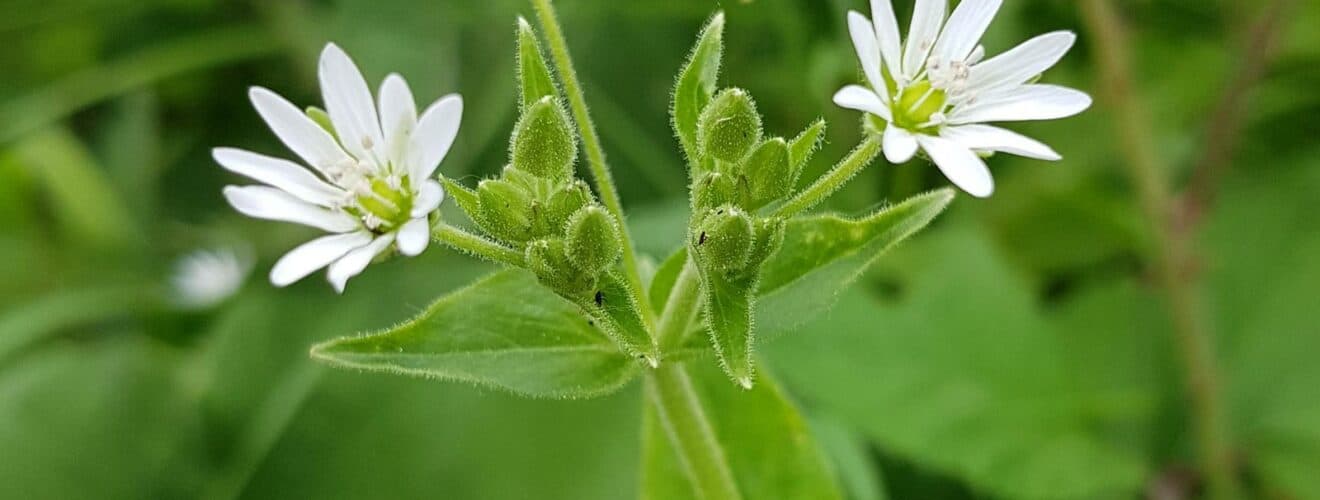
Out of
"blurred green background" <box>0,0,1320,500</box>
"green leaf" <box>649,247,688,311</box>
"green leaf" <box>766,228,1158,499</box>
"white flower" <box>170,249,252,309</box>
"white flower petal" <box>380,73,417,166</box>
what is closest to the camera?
"white flower petal" <box>380,73,417,166</box>

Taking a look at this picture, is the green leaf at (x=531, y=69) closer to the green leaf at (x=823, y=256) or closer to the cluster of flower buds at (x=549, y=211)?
the cluster of flower buds at (x=549, y=211)

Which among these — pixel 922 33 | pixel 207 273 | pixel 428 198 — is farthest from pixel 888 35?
pixel 207 273

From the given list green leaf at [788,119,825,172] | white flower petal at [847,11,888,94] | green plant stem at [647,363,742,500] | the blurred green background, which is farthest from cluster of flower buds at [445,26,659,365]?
the blurred green background

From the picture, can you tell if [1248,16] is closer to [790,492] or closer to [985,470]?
[985,470]

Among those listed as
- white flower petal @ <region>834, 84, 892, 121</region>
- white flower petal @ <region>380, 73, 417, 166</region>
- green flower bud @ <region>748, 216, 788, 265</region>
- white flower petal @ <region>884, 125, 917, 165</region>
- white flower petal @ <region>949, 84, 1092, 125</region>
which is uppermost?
white flower petal @ <region>380, 73, 417, 166</region>

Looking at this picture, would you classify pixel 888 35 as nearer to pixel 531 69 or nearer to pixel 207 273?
pixel 531 69

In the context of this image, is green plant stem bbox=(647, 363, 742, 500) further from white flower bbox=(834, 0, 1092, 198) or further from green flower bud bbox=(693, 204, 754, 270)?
white flower bbox=(834, 0, 1092, 198)
